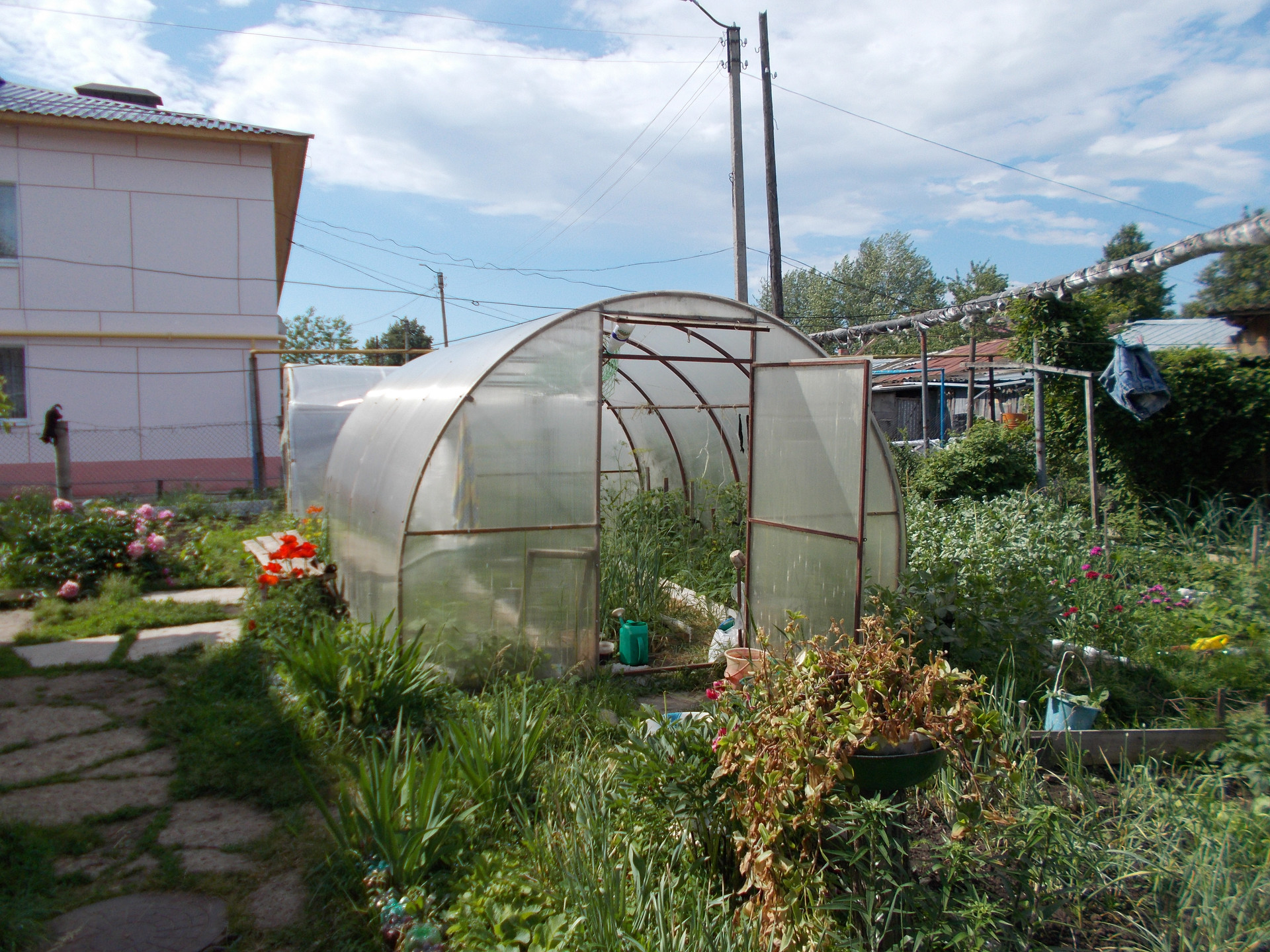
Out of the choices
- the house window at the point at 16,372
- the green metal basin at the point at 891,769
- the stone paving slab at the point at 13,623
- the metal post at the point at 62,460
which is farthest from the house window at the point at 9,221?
the green metal basin at the point at 891,769

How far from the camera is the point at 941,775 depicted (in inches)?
128

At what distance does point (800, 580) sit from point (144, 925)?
4025 millimetres

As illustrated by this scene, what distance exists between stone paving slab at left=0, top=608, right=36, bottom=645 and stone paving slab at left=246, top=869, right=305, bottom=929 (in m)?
4.71

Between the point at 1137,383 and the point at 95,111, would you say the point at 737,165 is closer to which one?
the point at 1137,383

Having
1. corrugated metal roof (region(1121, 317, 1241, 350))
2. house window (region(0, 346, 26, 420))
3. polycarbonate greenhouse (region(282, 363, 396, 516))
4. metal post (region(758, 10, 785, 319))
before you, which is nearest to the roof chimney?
house window (region(0, 346, 26, 420))

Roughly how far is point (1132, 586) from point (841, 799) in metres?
4.58

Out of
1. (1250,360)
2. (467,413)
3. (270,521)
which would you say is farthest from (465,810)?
(1250,360)

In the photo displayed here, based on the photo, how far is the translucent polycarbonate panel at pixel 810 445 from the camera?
4.98 metres

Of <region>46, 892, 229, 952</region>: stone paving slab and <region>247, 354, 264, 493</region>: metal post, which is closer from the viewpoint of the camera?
<region>46, 892, 229, 952</region>: stone paving slab

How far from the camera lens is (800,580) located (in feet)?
18.0

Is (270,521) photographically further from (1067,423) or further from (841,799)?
(1067,423)

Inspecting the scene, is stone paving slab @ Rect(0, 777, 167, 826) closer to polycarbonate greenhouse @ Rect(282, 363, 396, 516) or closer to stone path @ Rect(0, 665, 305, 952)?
stone path @ Rect(0, 665, 305, 952)

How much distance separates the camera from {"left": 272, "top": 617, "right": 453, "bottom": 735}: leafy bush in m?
4.26

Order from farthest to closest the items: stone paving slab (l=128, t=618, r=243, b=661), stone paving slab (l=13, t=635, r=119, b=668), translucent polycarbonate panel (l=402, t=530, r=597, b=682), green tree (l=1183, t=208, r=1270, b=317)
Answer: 1. green tree (l=1183, t=208, r=1270, b=317)
2. stone paving slab (l=128, t=618, r=243, b=661)
3. stone paving slab (l=13, t=635, r=119, b=668)
4. translucent polycarbonate panel (l=402, t=530, r=597, b=682)
